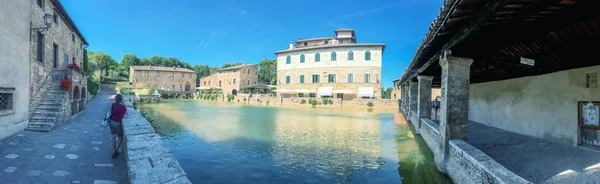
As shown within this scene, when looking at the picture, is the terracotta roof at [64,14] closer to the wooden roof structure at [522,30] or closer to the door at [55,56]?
the door at [55,56]

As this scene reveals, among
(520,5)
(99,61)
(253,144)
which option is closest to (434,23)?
(520,5)

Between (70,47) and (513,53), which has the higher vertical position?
(70,47)

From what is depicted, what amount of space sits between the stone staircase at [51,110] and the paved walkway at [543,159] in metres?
12.5

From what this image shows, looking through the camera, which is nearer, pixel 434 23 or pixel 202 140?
pixel 434 23

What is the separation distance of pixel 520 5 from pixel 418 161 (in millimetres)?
4810

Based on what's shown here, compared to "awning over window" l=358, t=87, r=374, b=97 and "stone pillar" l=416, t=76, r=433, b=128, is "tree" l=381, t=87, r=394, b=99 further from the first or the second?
"stone pillar" l=416, t=76, r=433, b=128

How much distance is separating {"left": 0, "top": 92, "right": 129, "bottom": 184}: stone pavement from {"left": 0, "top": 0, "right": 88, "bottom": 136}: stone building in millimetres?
905

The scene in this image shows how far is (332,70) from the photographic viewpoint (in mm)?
33812

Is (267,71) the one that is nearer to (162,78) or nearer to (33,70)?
(162,78)

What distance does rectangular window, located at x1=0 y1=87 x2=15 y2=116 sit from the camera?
665 cm

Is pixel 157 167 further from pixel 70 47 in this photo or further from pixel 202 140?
pixel 70 47

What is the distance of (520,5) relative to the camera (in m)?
2.96

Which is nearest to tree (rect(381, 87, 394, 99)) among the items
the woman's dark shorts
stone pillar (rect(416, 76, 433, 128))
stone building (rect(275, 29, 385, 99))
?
stone building (rect(275, 29, 385, 99))

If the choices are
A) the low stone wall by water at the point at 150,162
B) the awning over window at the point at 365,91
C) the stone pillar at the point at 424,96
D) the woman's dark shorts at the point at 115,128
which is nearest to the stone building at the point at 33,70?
the woman's dark shorts at the point at 115,128
